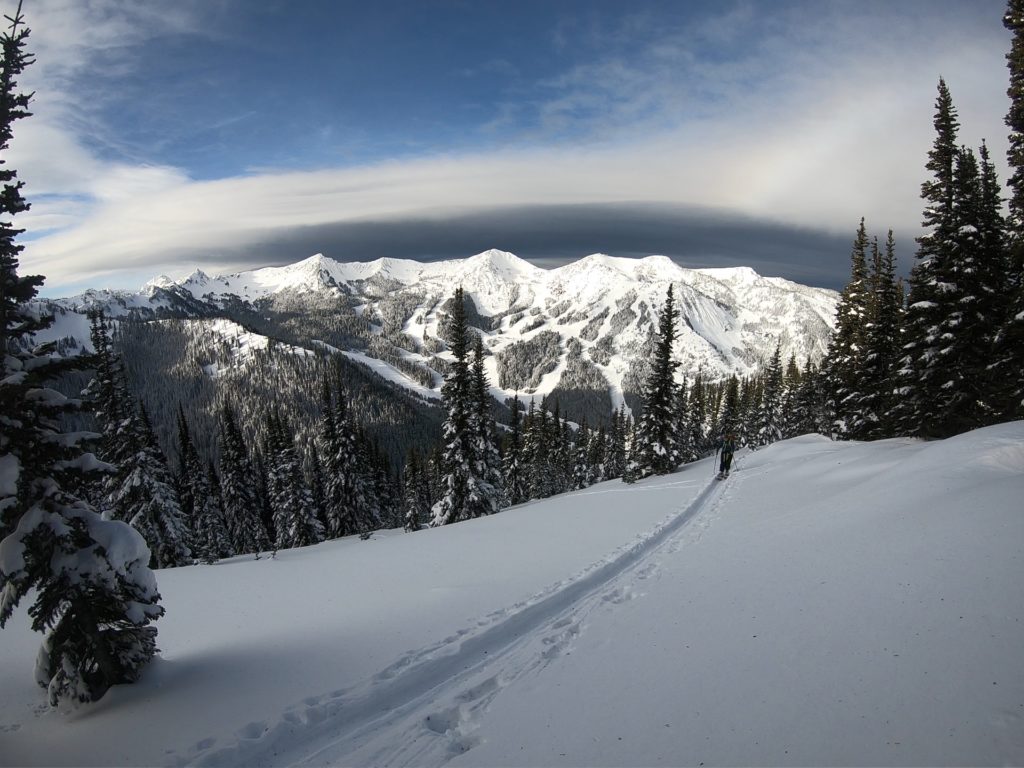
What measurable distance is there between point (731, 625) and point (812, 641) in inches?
43.1

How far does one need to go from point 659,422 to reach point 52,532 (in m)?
33.0

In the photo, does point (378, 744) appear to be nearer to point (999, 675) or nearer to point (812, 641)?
point (812, 641)

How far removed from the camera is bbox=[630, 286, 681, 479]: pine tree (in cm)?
3381

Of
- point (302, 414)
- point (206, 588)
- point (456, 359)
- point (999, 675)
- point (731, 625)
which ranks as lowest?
point (302, 414)

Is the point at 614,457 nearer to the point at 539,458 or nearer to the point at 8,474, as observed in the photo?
the point at 539,458

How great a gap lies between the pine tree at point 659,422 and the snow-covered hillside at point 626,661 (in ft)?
73.7

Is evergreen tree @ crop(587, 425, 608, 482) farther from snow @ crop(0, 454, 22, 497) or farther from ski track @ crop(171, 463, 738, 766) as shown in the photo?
snow @ crop(0, 454, 22, 497)

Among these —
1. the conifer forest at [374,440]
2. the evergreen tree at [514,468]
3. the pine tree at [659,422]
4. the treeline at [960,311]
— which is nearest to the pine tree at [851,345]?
the conifer forest at [374,440]

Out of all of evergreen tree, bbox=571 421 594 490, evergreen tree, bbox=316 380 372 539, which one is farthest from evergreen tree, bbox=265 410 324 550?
evergreen tree, bbox=571 421 594 490

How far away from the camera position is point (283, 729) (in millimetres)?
5242

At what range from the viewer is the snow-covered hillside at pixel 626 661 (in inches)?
167

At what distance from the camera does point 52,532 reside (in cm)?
566

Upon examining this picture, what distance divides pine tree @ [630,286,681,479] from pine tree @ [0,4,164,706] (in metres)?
31.3

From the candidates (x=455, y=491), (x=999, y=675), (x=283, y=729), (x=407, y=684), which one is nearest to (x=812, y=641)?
(x=999, y=675)
